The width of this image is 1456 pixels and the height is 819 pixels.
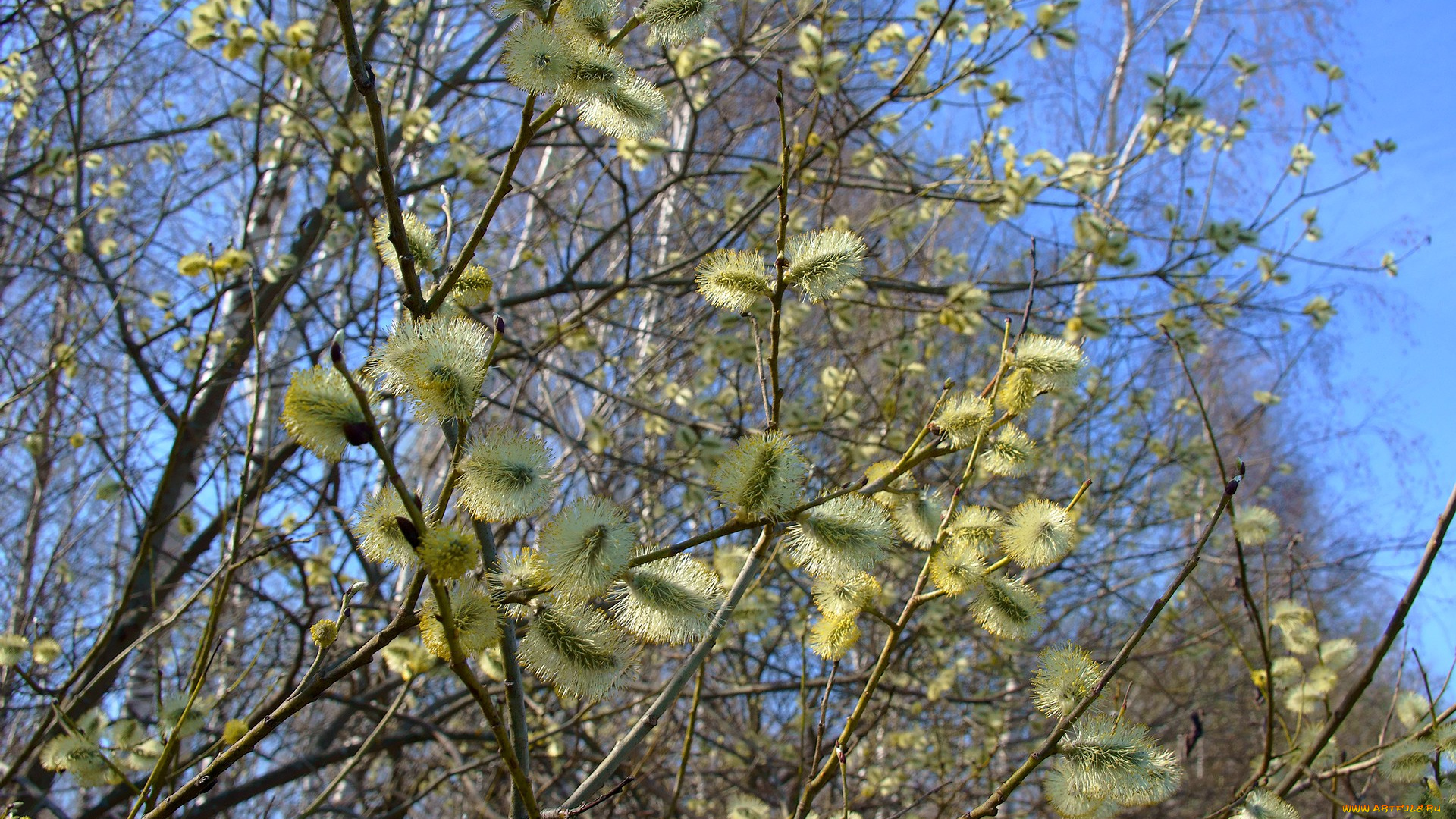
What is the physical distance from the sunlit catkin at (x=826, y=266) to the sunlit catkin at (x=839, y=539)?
0.97ft

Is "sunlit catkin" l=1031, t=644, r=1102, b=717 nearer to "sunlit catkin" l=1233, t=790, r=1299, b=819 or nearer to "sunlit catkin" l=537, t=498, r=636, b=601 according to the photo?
"sunlit catkin" l=1233, t=790, r=1299, b=819

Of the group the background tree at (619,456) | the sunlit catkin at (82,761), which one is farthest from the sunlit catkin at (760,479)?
the sunlit catkin at (82,761)

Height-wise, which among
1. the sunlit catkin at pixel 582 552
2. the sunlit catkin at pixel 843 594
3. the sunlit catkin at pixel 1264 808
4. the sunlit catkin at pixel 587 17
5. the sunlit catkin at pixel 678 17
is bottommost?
the sunlit catkin at pixel 1264 808

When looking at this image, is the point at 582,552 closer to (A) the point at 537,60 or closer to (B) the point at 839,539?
(B) the point at 839,539

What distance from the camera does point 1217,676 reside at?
9289 millimetres

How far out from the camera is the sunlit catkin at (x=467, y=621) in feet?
3.10

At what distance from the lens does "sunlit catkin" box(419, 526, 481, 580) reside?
2.73 feet

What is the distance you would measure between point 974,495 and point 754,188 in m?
1.67

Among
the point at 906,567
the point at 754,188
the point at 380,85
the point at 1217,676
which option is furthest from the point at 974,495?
the point at 1217,676

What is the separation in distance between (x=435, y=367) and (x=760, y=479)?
1.24ft

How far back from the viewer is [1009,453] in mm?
1392

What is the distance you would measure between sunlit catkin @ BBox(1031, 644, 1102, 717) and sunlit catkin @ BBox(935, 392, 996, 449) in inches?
12.3

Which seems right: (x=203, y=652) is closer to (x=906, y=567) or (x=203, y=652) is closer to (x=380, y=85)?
(x=906, y=567)

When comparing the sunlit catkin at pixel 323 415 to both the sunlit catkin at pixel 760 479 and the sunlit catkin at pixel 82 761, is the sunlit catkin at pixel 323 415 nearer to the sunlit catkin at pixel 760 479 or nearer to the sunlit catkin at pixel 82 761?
the sunlit catkin at pixel 760 479
